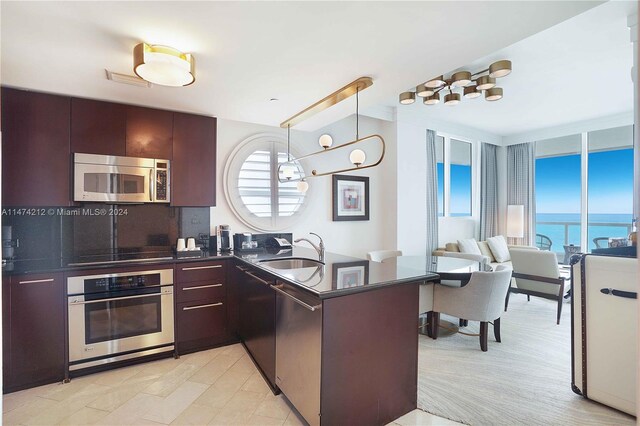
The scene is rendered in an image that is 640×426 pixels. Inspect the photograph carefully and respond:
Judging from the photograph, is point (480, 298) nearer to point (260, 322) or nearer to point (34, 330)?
point (260, 322)

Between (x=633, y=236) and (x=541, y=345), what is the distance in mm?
1402

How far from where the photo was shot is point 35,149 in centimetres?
257

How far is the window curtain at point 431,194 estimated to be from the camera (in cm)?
497

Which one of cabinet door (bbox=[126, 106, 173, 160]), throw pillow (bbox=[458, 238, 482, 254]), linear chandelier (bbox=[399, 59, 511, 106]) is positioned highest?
linear chandelier (bbox=[399, 59, 511, 106])

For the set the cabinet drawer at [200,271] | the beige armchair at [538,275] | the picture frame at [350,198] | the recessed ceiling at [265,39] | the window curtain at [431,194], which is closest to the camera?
the recessed ceiling at [265,39]

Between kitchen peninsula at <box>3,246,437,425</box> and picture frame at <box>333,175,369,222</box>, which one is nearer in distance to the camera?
kitchen peninsula at <box>3,246,437,425</box>

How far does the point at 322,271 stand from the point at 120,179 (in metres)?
2.11

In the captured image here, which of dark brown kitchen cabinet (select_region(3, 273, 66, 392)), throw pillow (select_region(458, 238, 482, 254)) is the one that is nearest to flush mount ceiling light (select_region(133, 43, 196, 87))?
dark brown kitchen cabinet (select_region(3, 273, 66, 392))

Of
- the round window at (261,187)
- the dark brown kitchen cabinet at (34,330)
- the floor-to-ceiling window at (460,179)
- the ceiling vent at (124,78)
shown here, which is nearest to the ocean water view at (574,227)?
the floor-to-ceiling window at (460,179)

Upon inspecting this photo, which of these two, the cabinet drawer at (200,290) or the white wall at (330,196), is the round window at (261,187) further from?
the cabinet drawer at (200,290)

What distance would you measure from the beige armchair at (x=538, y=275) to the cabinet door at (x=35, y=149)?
5.13m

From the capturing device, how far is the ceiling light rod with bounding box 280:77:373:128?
247cm

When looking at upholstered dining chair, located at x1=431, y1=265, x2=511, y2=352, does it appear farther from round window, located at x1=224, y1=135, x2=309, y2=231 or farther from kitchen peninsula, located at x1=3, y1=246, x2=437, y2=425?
round window, located at x1=224, y1=135, x2=309, y2=231

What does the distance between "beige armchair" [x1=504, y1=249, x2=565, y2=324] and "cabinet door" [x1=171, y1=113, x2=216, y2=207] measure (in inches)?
158
